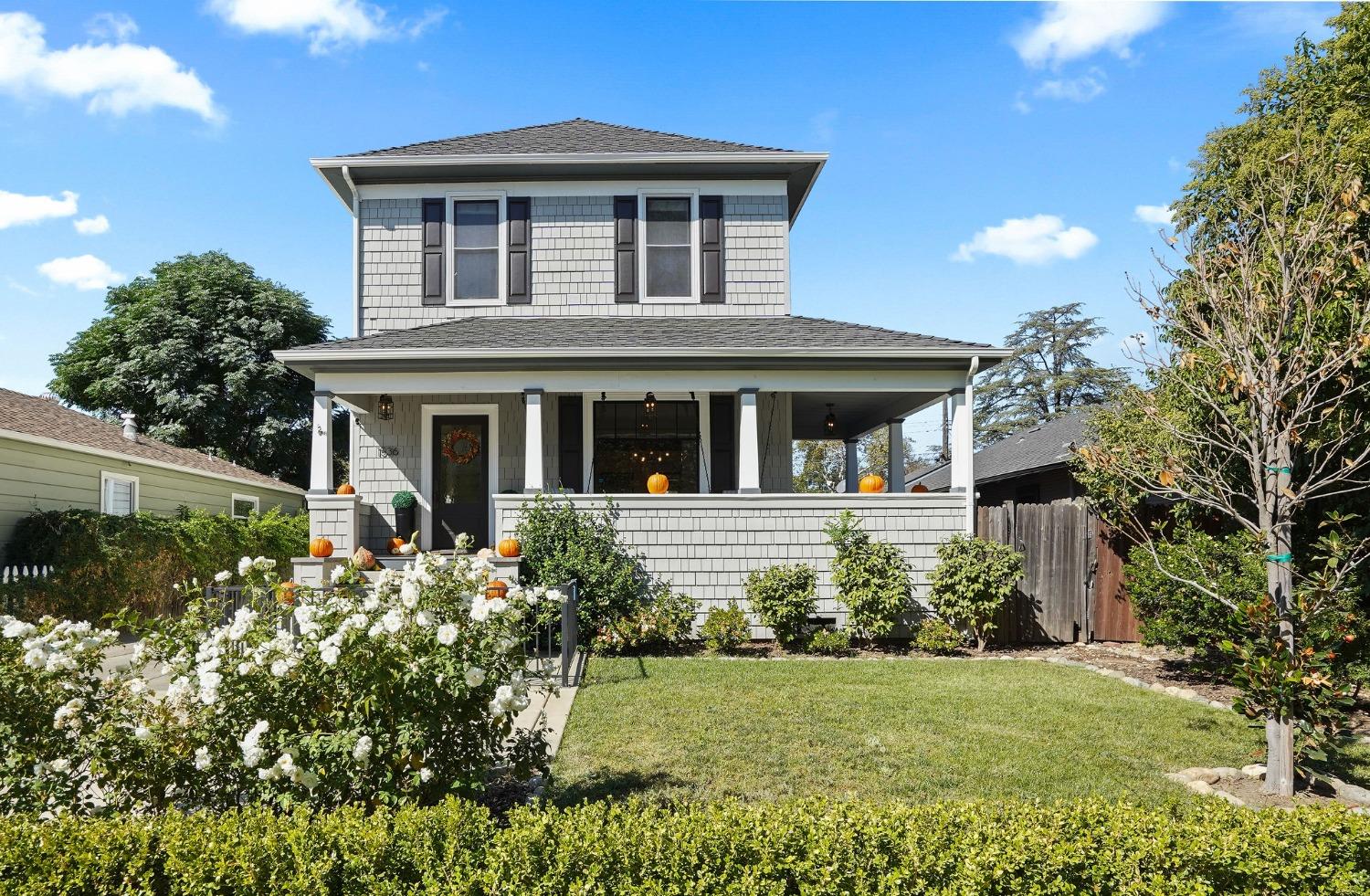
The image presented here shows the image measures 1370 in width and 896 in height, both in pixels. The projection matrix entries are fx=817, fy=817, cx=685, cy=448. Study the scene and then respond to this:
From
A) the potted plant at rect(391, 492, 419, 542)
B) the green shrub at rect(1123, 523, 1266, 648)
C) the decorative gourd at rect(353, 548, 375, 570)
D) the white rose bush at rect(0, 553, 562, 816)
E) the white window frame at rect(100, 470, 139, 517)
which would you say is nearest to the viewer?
the white rose bush at rect(0, 553, 562, 816)

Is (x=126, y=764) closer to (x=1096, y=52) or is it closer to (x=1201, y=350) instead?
(x=1201, y=350)

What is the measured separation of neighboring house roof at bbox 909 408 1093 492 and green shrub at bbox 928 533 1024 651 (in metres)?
5.41

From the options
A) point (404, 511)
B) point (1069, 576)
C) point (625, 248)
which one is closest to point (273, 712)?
point (404, 511)

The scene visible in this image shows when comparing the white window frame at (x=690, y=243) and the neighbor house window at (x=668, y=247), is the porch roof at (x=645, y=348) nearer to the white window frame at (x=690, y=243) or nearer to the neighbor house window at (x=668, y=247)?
the white window frame at (x=690, y=243)

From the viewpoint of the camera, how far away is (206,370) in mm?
26469

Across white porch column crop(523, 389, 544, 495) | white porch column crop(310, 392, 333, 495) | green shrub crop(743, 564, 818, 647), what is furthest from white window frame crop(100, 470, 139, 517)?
green shrub crop(743, 564, 818, 647)

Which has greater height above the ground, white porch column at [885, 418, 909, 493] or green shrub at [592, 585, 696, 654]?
white porch column at [885, 418, 909, 493]

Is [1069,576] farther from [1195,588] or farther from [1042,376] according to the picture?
[1042,376]

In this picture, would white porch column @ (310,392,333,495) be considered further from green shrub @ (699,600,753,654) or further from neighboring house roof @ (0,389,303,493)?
green shrub @ (699,600,753,654)

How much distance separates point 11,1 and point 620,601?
9063mm

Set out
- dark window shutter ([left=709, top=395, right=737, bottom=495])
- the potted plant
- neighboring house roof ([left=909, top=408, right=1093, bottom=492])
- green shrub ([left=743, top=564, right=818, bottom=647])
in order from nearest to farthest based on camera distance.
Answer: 1. green shrub ([left=743, top=564, right=818, bottom=647])
2. the potted plant
3. dark window shutter ([left=709, top=395, right=737, bottom=495])
4. neighboring house roof ([left=909, top=408, right=1093, bottom=492])

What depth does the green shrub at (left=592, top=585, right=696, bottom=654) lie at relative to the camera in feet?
29.5

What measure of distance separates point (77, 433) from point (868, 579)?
13124 mm

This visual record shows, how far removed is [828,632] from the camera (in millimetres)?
9625
